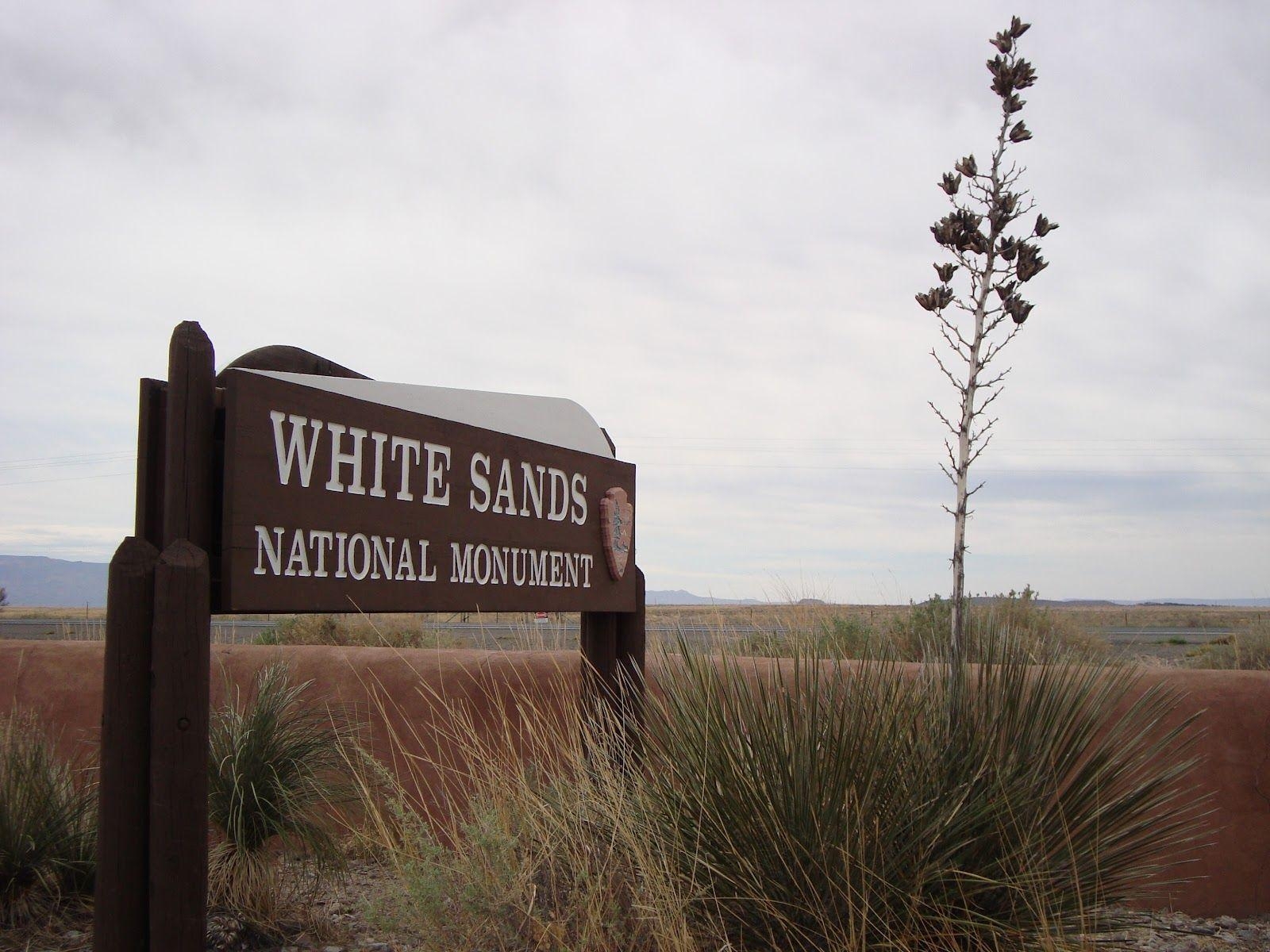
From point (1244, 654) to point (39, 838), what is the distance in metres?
10.6

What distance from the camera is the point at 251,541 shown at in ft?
10.3

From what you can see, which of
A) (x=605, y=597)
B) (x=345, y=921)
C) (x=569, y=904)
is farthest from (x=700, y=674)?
(x=345, y=921)

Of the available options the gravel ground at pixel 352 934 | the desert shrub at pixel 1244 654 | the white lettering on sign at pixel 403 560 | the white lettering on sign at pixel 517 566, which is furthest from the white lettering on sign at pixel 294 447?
the desert shrub at pixel 1244 654

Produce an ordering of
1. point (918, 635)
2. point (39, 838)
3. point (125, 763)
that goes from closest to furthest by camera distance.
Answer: point (125, 763)
point (39, 838)
point (918, 635)

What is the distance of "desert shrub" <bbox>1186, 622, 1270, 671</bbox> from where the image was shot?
33.2ft

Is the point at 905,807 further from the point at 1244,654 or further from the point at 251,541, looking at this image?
the point at 1244,654

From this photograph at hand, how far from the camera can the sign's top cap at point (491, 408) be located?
158 inches

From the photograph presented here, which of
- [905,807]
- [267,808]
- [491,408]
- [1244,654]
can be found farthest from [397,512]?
[1244,654]

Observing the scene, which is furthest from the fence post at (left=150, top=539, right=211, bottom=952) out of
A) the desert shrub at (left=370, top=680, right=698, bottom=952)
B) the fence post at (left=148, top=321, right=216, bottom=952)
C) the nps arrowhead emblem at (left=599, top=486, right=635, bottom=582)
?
the nps arrowhead emblem at (left=599, top=486, right=635, bottom=582)

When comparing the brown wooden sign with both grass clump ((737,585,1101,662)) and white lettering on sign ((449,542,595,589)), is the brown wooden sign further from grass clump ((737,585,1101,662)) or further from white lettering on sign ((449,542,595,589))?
grass clump ((737,585,1101,662))

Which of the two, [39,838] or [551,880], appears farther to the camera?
[39,838]

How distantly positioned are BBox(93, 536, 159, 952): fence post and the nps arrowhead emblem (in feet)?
8.28

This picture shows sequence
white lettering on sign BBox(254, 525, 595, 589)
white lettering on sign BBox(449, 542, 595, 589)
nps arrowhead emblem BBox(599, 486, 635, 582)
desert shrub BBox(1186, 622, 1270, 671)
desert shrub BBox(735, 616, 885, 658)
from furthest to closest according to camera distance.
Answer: desert shrub BBox(1186, 622, 1270, 671) < nps arrowhead emblem BBox(599, 486, 635, 582) < white lettering on sign BBox(449, 542, 595, 589) < desert shrub BBox(735, 616, 885, 658) < white lettering on sign BBox(254, 525, 595, 589)

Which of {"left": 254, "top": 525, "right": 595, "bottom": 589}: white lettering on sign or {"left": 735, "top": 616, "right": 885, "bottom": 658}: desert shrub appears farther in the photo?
{"left": 735, "top": 616, "right": 885, "bottom": 658}: desert shrub
